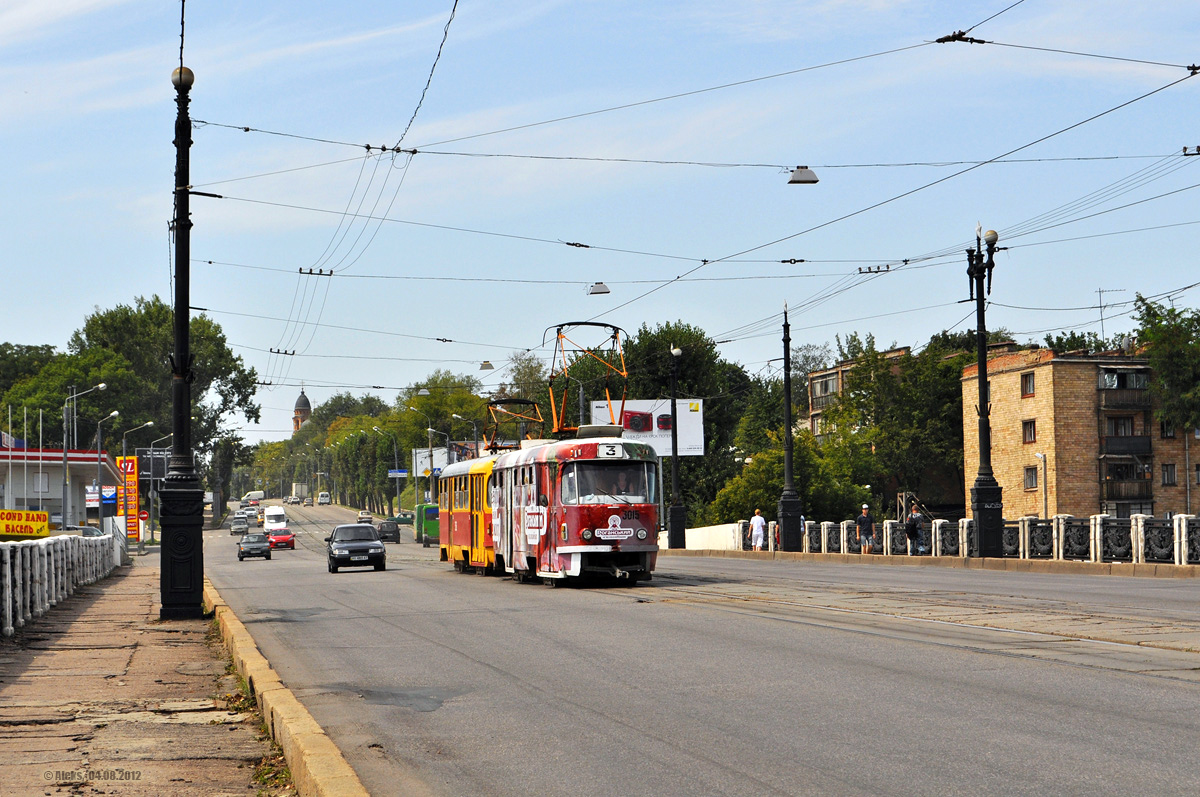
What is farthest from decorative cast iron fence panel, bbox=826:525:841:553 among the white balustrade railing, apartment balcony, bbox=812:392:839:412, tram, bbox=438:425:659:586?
apartment balcony, bbox=812:392:839:412

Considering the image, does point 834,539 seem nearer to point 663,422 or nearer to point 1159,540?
point 1159,540

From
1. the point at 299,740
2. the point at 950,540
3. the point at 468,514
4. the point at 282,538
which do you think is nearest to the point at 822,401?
the point at 282,538

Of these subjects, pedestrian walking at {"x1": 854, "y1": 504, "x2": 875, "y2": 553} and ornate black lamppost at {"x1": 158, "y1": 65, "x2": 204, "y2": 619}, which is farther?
pedestrian walking at {"x1": 854, "y1": 504, "x2": 875, "y2": 553}

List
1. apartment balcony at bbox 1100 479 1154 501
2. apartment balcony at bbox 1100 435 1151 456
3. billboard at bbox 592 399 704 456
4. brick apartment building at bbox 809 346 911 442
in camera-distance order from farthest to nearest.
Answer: brick apartment building at bbox 809 346 911 442, billboard at bbox 592 399 704 456, apartment balcony at bbox 1100 435 1151 456, apartment balcony at bbox 1100 479 1154 501

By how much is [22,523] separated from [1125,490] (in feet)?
206

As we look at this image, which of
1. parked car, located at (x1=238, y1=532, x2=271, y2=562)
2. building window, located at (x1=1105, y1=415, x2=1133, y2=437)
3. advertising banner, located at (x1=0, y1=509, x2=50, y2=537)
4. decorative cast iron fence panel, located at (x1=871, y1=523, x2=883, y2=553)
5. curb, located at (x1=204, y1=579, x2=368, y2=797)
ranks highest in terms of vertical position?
building window, located at (x1=1105, y1=415, x2=1133, y2=437)

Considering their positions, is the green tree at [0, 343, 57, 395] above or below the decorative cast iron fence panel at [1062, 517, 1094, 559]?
above

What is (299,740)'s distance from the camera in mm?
6879

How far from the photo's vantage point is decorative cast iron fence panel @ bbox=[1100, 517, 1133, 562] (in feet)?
95.2

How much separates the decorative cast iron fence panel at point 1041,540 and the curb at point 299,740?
80.7 ft

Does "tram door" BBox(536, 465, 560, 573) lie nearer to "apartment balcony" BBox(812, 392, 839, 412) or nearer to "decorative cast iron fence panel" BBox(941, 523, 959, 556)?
"decorative cast iron fence panel" BBox(941, 523, 959, 556)

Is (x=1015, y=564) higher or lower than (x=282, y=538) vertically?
higher

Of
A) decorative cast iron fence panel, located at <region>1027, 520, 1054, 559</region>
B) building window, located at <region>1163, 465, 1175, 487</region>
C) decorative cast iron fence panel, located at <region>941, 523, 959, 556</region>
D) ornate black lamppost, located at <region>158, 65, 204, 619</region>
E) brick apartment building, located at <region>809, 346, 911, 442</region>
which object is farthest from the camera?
brick apartment building, located at <region>809, 346, 911, 442</region>

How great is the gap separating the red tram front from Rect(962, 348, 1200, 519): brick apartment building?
5095 centimetres
